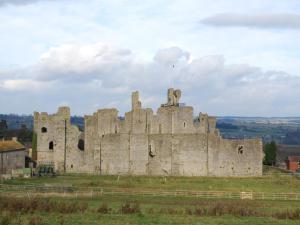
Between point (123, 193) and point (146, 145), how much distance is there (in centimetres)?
2006

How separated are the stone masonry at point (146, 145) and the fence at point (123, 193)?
58.6 ft

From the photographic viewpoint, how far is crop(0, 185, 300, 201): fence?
51281 mm

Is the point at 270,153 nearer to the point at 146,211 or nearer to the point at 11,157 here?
the point at 11,157

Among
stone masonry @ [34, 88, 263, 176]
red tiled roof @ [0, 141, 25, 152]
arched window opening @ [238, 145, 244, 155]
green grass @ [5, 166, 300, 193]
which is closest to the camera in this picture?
green grass @ [5, 166, 300, 193]

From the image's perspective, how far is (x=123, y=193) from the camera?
176ft

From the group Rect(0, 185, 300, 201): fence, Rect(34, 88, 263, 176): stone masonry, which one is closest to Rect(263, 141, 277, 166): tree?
Rect(34, 88, 263, 176): stone masonry

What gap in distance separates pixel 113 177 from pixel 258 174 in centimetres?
1607

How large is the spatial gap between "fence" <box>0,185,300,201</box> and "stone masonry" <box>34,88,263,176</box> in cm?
1787

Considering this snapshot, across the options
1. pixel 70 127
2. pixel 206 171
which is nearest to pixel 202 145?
pixel 206 171

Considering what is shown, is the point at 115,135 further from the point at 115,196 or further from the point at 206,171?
the point at 115,196

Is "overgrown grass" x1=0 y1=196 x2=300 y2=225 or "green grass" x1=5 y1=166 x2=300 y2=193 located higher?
"green grass" x1=5 y1=166 x2=300 y2=193

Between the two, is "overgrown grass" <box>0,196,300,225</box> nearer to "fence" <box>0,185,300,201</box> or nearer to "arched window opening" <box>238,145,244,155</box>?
"fence" <box>0,185,300,201</box>

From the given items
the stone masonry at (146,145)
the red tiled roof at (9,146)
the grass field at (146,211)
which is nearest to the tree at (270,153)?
the stone masonry at (146,145)

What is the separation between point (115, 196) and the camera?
51.6 metres
